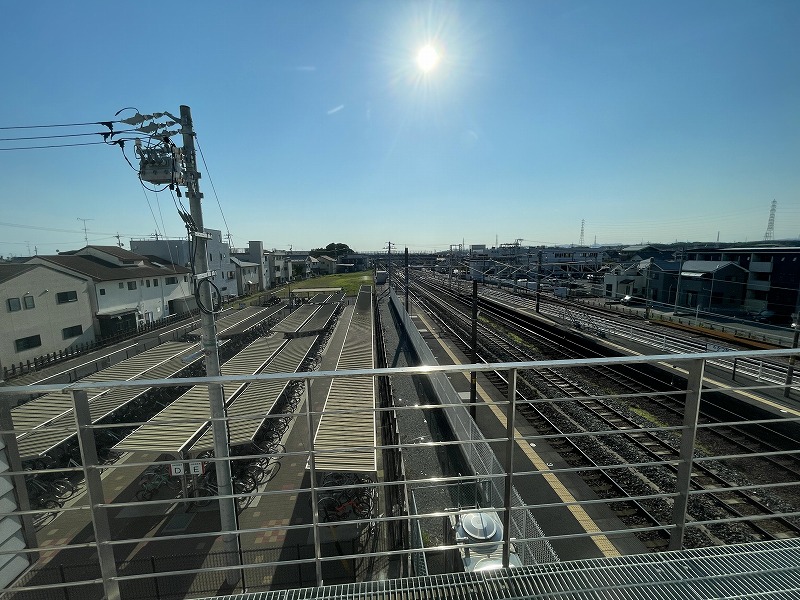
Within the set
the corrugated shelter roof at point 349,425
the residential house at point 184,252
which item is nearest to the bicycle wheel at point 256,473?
the corrugated shelter roof at point 349,425

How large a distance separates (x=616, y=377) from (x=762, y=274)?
52.5ft

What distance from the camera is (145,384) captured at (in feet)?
4.91

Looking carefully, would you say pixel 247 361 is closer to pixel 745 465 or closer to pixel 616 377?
pixel 616 377

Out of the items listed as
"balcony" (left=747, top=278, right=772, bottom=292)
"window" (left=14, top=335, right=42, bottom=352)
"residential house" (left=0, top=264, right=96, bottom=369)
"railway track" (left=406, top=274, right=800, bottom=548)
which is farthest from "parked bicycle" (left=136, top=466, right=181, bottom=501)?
"balcony" (left=747, top=278, right=772, bottom=292)

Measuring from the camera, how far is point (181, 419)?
378 cm

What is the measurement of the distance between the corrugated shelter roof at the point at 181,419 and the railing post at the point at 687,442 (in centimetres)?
405

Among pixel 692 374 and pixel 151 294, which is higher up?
pixel 692 374

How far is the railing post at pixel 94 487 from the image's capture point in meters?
1.46

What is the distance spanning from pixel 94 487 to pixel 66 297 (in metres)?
19.5

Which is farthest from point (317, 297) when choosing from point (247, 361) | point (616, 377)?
point (616, 377)

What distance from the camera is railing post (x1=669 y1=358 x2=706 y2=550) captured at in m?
1.66

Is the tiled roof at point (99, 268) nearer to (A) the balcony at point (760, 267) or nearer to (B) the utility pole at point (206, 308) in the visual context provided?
(B) the utility pole at point (206, 308)

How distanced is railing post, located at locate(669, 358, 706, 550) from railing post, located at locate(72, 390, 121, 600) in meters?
2.40

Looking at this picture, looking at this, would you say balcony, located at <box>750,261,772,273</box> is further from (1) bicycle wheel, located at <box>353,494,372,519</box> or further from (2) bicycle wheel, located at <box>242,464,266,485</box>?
(2) bicycle wheel, located at <box>242,464,266,485</box>
